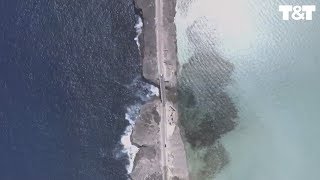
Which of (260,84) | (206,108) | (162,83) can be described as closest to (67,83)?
(162,83)

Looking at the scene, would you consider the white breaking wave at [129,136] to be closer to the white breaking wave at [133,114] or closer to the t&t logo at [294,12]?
the white breaking wave at [133,114]

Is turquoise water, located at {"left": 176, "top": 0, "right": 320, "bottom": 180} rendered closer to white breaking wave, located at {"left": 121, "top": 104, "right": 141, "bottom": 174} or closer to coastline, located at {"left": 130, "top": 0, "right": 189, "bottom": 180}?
coastline, located at {"left": 130, "top": 0, "right": 189, "bottom": 180}

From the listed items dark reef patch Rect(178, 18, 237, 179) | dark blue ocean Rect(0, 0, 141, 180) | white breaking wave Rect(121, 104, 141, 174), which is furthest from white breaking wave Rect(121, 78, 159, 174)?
dark reef patch Rect(178, 18, 237, 179)

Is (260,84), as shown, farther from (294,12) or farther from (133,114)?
(133,114)

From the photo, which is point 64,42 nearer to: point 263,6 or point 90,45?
point 90,45

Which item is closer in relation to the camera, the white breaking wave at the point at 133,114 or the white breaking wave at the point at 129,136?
the white breaking wave at the point at 133,114

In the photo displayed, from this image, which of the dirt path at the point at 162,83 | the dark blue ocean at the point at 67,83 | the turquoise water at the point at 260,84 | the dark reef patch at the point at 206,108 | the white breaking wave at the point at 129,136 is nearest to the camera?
the dirt path at the point at 162,83

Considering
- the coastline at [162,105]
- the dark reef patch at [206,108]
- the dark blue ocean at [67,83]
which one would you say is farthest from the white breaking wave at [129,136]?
the dark reef patch at [206,108]
